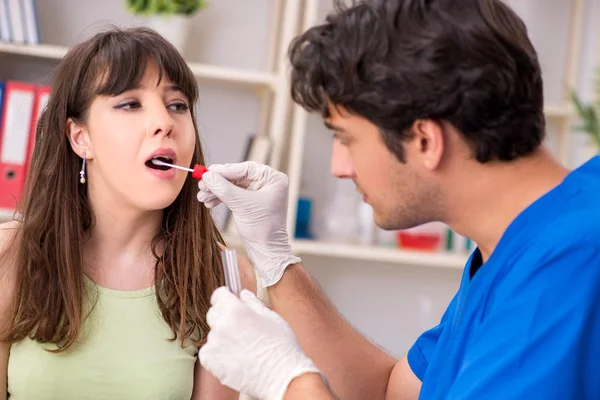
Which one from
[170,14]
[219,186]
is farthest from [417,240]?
[219,186]

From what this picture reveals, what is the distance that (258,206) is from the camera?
139 centimetres

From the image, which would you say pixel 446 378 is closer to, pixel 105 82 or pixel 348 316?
pixel 105 82

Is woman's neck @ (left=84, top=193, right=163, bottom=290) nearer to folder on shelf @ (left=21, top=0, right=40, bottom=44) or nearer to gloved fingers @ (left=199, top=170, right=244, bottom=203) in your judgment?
gloved fingers @ (left=199, top=170, right=244, bottom=203)

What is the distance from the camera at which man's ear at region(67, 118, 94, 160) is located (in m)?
1.54

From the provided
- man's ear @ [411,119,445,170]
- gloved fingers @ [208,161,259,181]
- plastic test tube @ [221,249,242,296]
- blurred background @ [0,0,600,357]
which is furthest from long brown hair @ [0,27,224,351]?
blurred background @ [0,0,600,357]

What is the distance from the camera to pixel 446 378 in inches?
42.6

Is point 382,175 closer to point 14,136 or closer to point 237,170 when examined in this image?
point 237,170

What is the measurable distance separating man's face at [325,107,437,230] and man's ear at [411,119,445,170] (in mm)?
Result: 15

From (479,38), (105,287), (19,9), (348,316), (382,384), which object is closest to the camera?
(479,38)

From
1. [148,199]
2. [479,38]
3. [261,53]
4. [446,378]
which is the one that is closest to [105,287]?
[148,199]

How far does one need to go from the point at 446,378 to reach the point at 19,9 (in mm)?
1771

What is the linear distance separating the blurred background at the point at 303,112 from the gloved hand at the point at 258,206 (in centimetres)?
92

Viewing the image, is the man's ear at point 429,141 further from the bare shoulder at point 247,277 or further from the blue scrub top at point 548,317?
the bare shoulder at point 247,277

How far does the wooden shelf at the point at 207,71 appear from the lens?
2.30 metres
